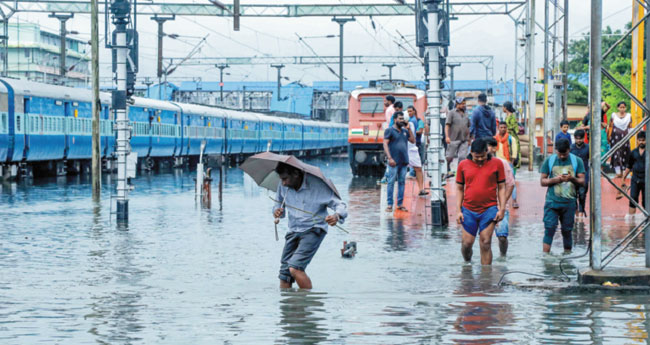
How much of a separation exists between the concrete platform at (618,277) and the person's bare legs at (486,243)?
1.75 m

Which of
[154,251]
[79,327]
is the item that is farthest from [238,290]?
[154,251]

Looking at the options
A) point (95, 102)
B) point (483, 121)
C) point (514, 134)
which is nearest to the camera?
point (483, 121)

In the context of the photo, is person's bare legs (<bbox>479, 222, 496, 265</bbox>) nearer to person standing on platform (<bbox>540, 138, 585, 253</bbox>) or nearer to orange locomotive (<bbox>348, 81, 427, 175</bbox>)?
person standing on platform (<bbox>540, 138, 585, 253</bbox>)

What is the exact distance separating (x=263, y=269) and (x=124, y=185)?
22.7 ft

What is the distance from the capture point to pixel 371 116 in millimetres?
36375

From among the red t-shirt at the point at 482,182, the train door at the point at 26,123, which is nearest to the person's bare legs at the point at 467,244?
the red t-shirt at the point at 482,182

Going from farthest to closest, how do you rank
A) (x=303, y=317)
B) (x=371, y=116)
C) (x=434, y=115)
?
(x=371, y=116), (x=434, y=115), (x=303, y=317)

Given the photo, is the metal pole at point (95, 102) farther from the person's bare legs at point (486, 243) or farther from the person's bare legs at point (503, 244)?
the person's bare legs at point (486, 243)

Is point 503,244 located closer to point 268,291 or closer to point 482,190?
point 482,190

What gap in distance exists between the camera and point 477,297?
→ 1066 cm

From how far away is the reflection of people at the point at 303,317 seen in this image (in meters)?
8.59

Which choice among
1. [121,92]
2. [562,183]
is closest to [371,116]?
[121,92]

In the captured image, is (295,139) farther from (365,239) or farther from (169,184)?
(365,239)

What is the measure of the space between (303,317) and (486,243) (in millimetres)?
3850
